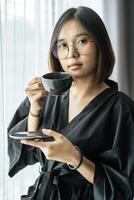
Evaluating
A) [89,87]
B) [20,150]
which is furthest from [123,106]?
[20,150]

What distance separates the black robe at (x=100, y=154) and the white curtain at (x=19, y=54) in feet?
1.03

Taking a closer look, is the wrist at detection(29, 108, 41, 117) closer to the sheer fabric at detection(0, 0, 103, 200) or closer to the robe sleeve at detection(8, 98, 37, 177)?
the robe sleeve at detection(8, 98, 37, 177)

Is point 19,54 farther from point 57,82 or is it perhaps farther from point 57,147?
Result: point 57,147

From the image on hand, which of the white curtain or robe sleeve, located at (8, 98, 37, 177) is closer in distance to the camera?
robe sleeve, located at (8, 98, 37, 177)

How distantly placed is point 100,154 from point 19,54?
572 mm

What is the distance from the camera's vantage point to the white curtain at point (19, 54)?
1.36 m

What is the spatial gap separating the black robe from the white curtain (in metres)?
0.31

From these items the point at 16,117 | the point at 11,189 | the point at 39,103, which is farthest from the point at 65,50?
the point at 11,189

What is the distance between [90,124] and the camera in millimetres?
1071

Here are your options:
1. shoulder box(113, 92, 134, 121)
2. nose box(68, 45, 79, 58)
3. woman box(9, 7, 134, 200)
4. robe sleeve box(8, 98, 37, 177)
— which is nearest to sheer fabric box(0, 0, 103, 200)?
robe sleeve box(8, 98, 37, 177)

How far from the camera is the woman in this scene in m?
1.01

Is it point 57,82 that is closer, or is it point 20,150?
point 57,82

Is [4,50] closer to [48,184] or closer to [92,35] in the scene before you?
[92,35]

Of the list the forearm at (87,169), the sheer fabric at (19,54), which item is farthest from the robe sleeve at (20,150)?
the forearm at (87,169)
